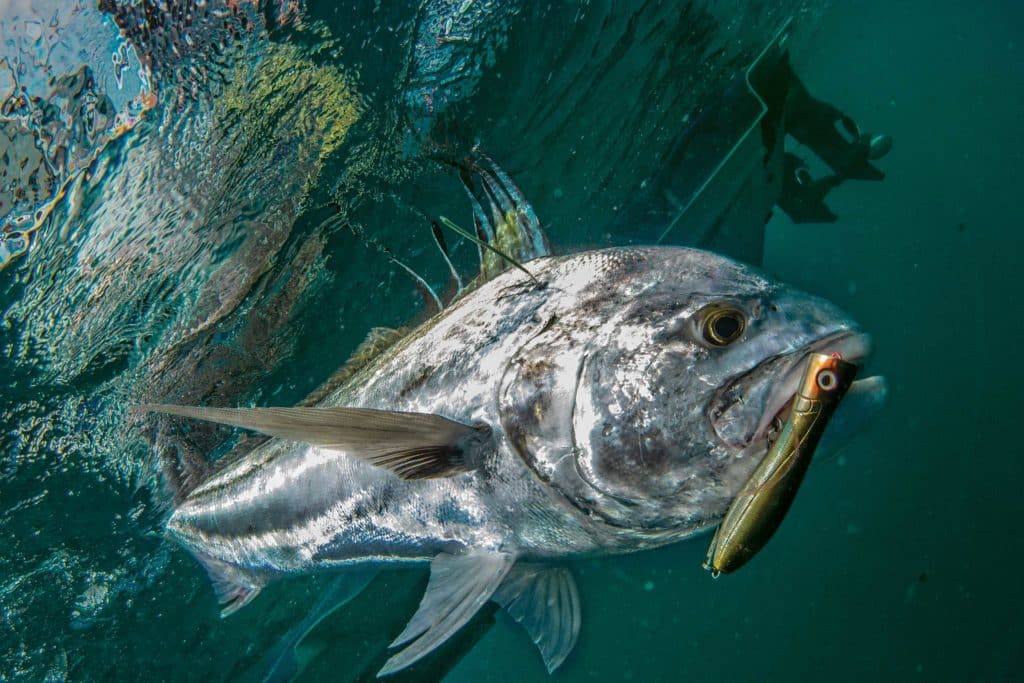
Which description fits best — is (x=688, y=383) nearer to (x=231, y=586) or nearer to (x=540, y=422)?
(x=540, y=422)

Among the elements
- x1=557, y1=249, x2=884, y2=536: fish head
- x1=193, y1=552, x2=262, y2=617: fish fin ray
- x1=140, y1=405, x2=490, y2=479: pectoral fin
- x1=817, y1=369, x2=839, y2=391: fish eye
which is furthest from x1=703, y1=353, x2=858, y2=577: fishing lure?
x1=193, y1=552, x2=262, y2=617: fish fin ray

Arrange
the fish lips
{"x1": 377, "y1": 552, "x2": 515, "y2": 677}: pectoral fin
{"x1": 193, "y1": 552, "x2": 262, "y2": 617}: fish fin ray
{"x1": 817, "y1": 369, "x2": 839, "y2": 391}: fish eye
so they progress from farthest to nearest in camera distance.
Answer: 1. {"x1": 193, "y1": 552, "x2": 262, "y2": 617}: fish fin ray
2. {"x1": 377, "y1": 552, "x2": 515, "y2": 677}: pectoral fin
3. the fish lips
4. {"x1": 817, "y1": 369, "x2": 839, "y2": 391}: fish eye

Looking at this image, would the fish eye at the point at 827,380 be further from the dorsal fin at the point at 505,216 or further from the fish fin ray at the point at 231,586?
the fish fin ray at the point at 231,586

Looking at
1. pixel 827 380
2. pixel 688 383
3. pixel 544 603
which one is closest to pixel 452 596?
pixel 544 603

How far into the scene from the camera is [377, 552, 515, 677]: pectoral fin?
2.12 metres

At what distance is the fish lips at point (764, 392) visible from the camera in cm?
156

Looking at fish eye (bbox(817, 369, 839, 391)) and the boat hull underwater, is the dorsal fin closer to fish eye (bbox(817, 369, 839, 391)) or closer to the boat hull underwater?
the boat hull underwater

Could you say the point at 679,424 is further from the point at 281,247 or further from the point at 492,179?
the point at 281,247

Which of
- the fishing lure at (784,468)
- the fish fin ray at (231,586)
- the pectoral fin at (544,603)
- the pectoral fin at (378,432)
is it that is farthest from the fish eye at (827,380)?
the fish fin ray at (231,586)

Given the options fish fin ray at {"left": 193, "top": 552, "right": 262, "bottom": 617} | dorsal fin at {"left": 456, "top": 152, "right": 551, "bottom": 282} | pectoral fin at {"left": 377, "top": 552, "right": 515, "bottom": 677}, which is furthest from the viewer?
fish fin ray at {"left": 193, "top": 552, "right": 262, "bottom": 617}

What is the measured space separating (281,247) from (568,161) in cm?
447

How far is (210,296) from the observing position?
5906mm

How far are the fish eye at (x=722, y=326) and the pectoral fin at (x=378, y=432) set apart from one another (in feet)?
3.14

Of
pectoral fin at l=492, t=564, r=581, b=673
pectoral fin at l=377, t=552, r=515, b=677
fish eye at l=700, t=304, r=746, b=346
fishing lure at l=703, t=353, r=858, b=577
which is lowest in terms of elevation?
pectoral fin at l=492, t=564, r=581, b=673
